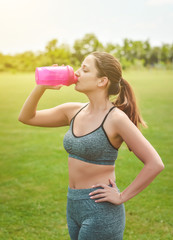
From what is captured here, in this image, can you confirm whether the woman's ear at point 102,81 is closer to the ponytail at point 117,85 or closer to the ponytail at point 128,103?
the ponytail at point 117,85

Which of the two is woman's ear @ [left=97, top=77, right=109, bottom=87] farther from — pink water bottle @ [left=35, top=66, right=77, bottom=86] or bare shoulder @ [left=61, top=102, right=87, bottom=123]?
bare shoulder @ [left=61, top=102, right=87, bottom=123]

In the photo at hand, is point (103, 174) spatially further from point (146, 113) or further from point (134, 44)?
point (134, 44)

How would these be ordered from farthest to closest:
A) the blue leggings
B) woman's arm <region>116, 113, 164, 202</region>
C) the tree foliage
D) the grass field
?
1. the tree foliage
2. the grass field
3. the blue leggings
4. woman's arm <region>116, 113, 164, 202</region>

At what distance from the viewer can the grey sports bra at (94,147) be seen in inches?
79.7

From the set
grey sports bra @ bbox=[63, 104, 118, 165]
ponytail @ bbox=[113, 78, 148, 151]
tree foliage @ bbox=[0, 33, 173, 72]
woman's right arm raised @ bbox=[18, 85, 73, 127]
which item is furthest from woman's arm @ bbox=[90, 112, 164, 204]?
tree foliage @ bbox=[0, 33, 173, 72]

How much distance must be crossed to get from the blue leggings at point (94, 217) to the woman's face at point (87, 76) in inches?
25.1

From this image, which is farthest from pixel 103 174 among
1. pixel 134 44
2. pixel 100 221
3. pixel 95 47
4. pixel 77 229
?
pixel 134 44

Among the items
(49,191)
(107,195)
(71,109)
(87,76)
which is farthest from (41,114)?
(49,191)

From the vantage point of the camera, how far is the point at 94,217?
2.05 m

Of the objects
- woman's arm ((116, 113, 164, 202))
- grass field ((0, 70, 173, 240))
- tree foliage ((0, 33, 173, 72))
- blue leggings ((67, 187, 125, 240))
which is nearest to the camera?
woman's arm ((116, 113, 164, 202))

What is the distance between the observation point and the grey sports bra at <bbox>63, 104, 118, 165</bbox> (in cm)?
203

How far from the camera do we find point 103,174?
82.6 inches

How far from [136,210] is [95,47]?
43.9m

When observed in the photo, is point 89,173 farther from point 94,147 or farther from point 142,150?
point 142,150
